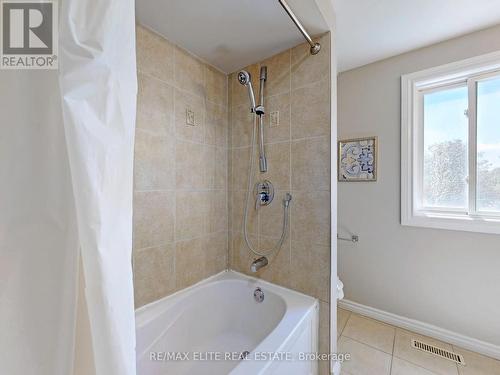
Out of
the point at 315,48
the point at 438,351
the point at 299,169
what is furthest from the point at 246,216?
the point at 438,351

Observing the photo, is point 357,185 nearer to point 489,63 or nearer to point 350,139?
point 350,139

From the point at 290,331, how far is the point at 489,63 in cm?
223

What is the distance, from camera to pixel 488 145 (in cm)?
159

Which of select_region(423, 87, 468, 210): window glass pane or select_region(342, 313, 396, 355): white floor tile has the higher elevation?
select_region(423, 87, 468, 210): window glass pane

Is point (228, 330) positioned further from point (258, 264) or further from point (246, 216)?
point (246, 216)

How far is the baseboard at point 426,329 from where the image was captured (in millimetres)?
1524

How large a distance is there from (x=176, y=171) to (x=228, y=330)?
116cm

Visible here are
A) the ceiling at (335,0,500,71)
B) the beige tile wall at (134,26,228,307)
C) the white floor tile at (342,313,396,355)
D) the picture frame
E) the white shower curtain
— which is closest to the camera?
the white shower curtain

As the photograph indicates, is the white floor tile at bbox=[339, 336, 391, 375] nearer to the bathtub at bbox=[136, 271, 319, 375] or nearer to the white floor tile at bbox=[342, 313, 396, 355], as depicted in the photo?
the white floor tile at bbox=[342, 313, 396, 355]

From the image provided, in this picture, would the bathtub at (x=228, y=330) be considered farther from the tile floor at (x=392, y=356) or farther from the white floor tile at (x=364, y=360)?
the tile floor at (x=392, y=356)

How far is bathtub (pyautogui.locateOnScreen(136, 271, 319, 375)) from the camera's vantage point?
3.29 ft

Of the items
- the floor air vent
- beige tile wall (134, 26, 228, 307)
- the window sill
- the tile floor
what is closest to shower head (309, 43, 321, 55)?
beige tile wall (134, 26, 228, 307)

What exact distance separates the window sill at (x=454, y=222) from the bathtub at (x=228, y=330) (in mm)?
1155

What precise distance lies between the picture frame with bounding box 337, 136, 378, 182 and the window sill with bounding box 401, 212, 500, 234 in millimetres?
449
